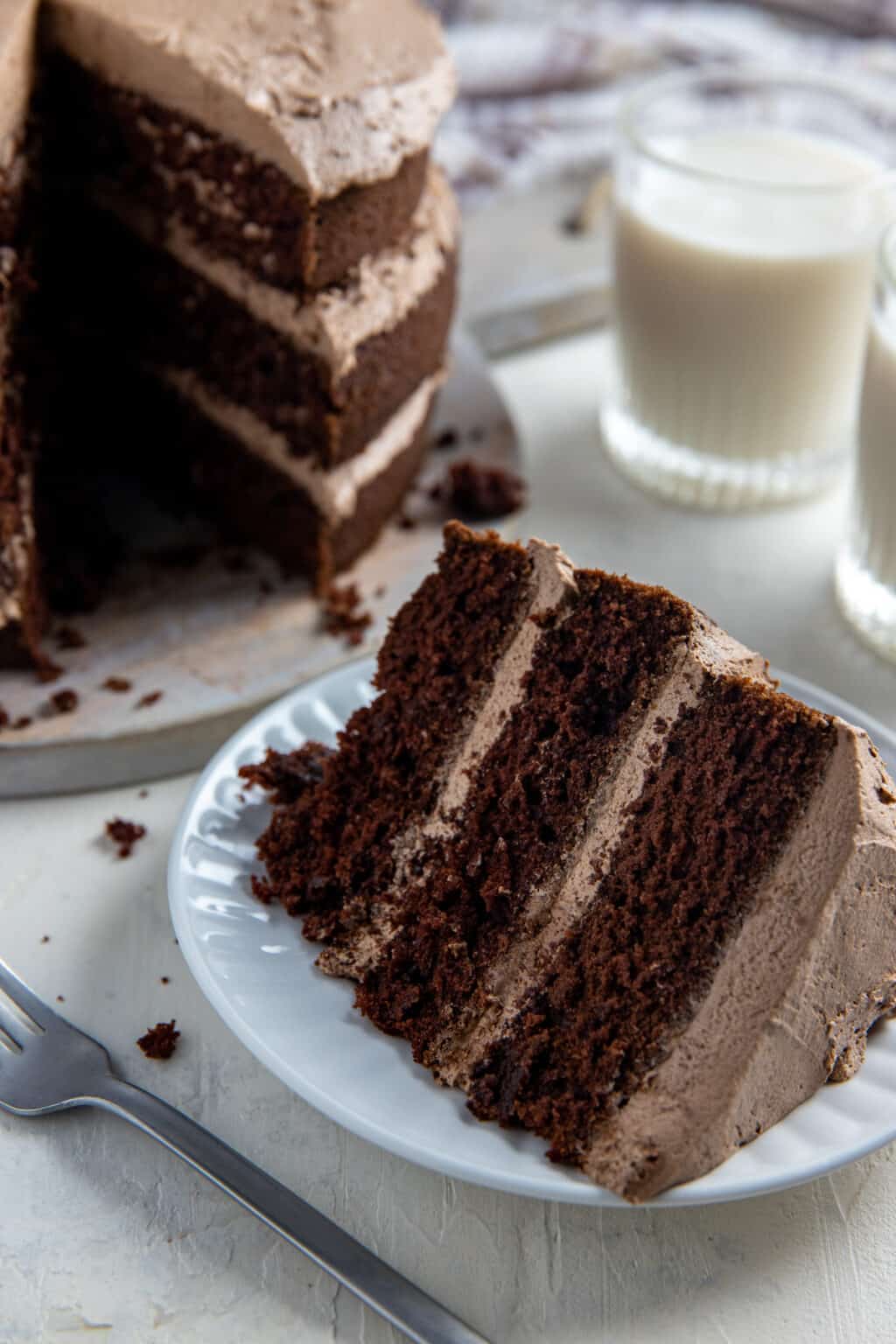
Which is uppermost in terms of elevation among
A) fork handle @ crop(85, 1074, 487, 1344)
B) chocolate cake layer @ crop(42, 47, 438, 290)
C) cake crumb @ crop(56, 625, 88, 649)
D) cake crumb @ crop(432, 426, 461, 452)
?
chocolate cake layer @ crop(42, 47, 438, 290)

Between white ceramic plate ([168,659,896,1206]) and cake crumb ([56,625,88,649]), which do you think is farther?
cake crumb ([56,625,88,649])

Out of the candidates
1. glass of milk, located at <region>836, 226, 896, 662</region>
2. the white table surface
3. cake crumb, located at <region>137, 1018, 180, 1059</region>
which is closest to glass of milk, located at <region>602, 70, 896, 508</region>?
glass of milk, located at <region>836, 226, 896, 662</region>

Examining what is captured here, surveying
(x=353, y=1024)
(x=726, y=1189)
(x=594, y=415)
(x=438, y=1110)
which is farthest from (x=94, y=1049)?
(x=594, y=415)

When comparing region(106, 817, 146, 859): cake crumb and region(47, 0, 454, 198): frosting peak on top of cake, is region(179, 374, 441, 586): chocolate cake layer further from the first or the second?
region(106, 817, 146, 859): cake crumb

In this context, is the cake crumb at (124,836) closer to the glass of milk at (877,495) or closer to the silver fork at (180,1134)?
the silver fork at (180,1134)

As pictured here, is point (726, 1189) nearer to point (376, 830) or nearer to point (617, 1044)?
point (617, 1044)

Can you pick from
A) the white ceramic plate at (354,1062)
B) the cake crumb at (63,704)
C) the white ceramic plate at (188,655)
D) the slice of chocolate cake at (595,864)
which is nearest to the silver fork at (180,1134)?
the white ceramic plate at (354,1062)
